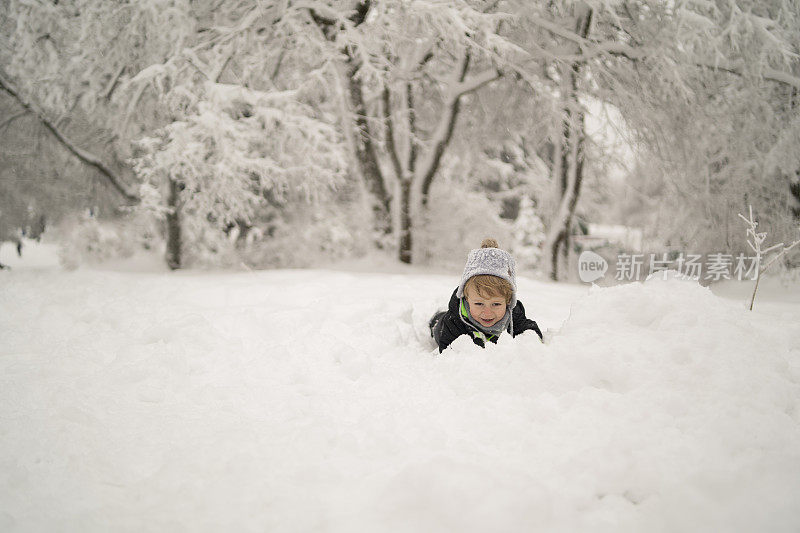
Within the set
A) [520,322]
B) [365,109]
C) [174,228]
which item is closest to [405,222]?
[365,109]

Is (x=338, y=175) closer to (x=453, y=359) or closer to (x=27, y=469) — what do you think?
(x=453, y=359)

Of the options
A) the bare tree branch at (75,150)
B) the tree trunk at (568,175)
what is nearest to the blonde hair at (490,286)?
the tree trunk at (568,175)

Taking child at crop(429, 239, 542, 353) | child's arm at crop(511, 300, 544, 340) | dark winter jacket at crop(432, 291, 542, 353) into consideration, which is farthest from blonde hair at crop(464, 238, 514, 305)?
child's arm at crop(511, 300, 544, 340)

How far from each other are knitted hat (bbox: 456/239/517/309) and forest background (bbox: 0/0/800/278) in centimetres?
432

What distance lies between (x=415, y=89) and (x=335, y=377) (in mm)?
8749

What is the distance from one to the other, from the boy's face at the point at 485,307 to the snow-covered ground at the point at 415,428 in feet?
1.06

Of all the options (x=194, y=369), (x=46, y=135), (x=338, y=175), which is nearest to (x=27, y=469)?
(x=194, y=369)

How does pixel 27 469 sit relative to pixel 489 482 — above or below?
below

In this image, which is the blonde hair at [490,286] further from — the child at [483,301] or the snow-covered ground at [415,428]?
the snow-covered ground at [415,428]

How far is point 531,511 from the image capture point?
1.67m

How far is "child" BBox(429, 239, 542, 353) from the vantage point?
321 cm

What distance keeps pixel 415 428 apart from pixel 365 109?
7.45 meters

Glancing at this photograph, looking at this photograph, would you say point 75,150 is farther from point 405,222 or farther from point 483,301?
point 483,301

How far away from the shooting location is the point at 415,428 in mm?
2252
